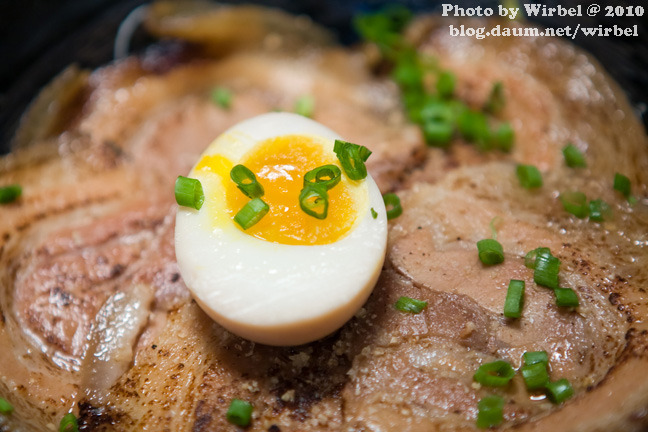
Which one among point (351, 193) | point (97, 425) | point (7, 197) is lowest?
point (97, 425)

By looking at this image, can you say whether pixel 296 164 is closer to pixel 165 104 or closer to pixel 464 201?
pixel 464 201

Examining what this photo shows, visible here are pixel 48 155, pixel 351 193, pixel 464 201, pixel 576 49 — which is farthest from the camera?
pixel 576 49

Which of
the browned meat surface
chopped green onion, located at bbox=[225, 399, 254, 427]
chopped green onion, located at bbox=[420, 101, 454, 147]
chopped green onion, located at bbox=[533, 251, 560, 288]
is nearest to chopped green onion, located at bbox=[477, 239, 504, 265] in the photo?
the browned meat surface

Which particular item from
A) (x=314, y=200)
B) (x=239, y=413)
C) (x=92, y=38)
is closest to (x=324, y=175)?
(x=314, y=200)

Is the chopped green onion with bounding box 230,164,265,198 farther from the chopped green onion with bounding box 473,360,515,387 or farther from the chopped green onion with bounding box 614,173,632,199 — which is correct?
the chopped green onion with bounding box 614,173,632,199

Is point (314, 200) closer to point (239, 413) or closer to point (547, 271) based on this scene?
point (239, 413)

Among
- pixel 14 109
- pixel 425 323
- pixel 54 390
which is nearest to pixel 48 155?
pixel 14 109

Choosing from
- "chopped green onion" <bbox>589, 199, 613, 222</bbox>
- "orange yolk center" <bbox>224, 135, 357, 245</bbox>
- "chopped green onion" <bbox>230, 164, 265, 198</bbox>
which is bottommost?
"chopped green onion" <bbox>589, 199, 613, 222</bbox>
